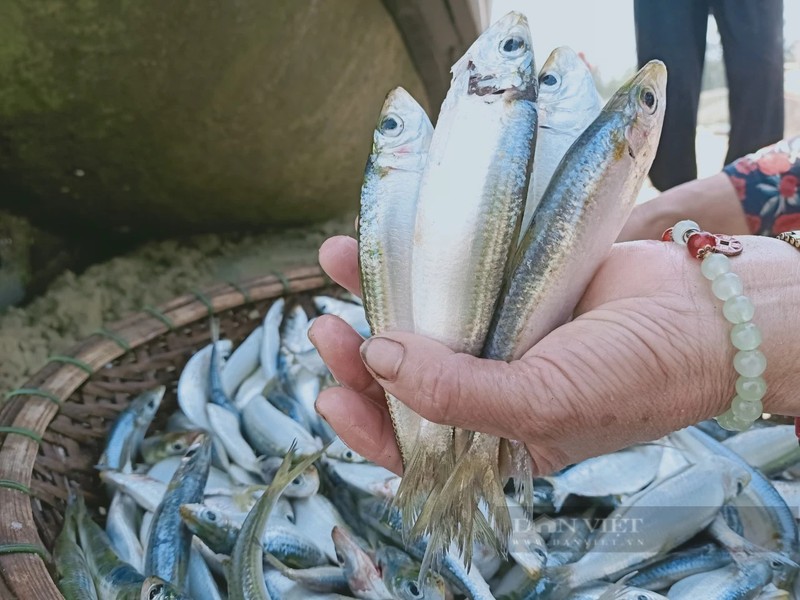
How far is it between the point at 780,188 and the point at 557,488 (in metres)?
1.14

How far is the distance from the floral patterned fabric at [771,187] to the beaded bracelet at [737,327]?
111cm

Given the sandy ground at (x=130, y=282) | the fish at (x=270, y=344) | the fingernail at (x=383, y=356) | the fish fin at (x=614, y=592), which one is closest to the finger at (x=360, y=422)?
the fingernail at (x=383, y=356)

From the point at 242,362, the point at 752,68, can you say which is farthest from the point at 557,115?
the point at 752,68

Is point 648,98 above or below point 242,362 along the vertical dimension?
above

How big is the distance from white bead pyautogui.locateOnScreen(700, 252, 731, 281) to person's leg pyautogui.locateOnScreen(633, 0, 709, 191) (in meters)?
2.46

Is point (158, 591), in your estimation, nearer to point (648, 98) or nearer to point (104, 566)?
point (104, 566)

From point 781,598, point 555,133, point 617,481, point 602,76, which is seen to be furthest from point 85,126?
point 602,76

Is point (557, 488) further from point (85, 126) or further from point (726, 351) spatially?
point (85, 126)

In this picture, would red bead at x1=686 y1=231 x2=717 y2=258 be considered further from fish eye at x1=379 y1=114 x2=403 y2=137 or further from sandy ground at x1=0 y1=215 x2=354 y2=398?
sandy ground at x1=0 y1=215 x2=354 y2=398

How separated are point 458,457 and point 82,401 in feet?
4.83

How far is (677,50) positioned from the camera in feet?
10.6

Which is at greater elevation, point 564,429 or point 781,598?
point 564,429

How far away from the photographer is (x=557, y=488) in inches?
73.4

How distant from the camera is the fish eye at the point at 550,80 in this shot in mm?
1193
